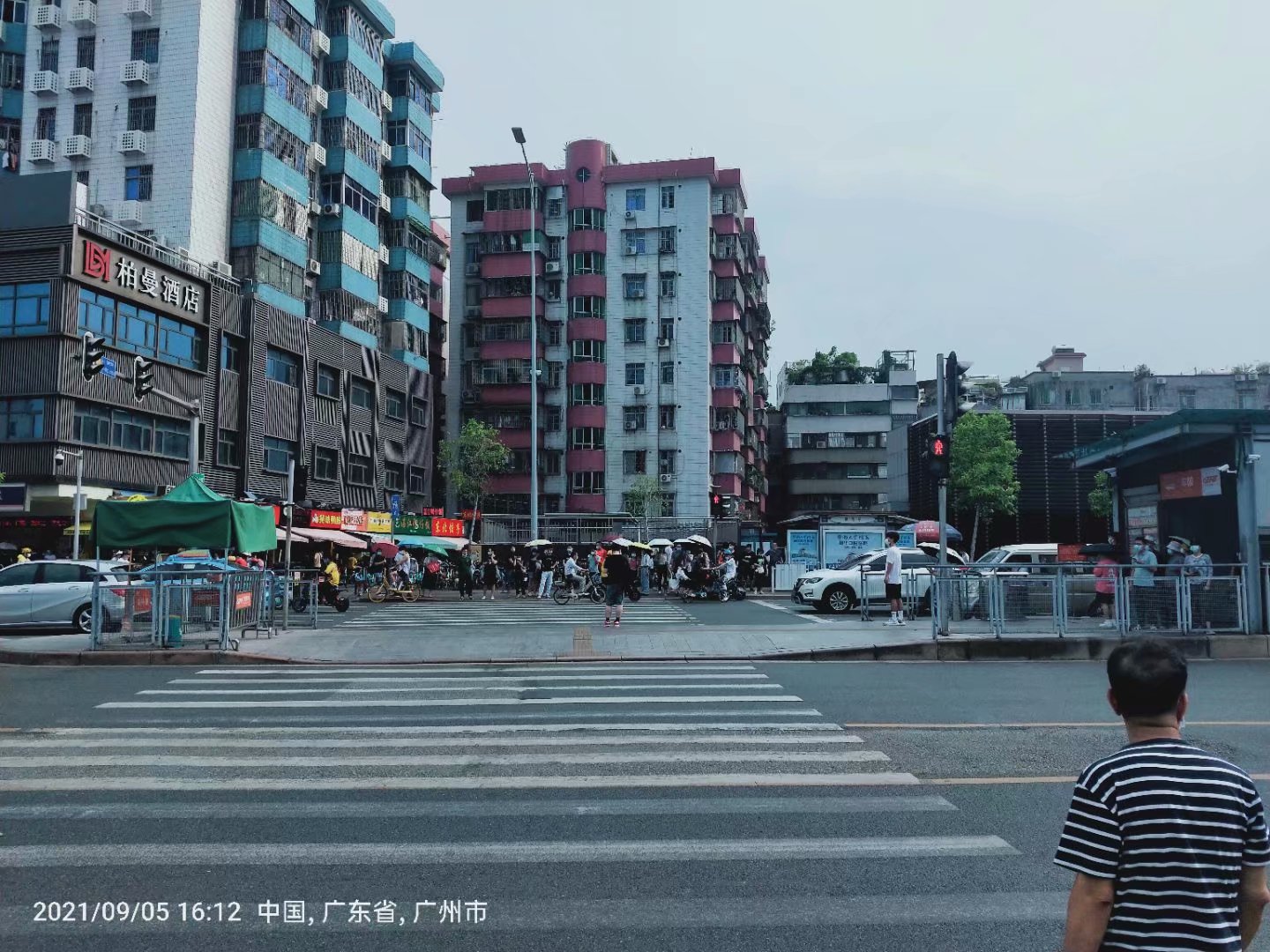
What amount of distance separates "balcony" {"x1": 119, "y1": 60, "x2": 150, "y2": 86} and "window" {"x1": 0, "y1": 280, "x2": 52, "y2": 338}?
13.9 meters

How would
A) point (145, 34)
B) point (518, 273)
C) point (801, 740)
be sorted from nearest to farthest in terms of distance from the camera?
point (801, 740) → point (145, 34) → point (518, 273)

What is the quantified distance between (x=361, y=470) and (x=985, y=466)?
115ft

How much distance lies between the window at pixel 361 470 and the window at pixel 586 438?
48.1 feet

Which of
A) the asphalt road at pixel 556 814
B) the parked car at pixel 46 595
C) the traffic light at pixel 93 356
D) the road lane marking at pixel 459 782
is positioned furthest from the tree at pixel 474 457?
the road lane marking at pixel 459 782

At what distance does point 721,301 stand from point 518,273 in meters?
13.4

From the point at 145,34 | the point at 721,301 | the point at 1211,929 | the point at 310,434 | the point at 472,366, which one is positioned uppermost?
the point at 145,34

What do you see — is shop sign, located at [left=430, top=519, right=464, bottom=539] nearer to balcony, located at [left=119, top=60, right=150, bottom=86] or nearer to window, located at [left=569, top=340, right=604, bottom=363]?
window, located at [left=569, top=340, right=604, bottom=363]

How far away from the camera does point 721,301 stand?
68.5 metres

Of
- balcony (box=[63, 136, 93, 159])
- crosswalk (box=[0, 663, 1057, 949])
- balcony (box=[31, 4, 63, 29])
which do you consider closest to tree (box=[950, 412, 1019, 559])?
balcony (box=[63, 136, 93, 159])

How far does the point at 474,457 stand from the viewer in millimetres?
57594

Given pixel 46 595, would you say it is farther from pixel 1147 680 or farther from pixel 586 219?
pixel 586 219

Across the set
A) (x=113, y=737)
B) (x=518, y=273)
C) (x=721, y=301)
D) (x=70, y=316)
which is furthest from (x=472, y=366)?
(x=113, y=737)

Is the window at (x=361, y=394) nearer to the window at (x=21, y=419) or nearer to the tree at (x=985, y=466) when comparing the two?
the window at (x=21, y=419)

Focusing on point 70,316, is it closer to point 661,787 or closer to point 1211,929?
point 661,787
